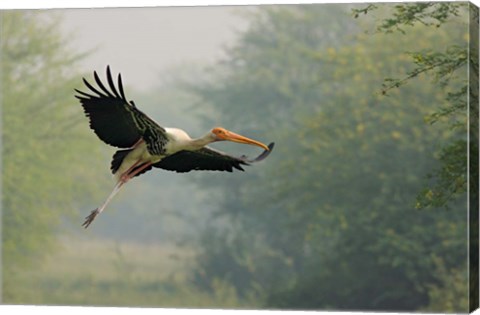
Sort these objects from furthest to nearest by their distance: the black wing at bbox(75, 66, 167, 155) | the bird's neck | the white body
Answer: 1. the white body
2. the bird's neck
3. the black wing at bbox(75, 66, 167, 155)

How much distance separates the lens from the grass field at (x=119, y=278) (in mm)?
17984

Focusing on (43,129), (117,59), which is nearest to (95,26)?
(117,59)

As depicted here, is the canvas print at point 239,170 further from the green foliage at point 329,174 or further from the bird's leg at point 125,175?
the bird's leg at point 125,175

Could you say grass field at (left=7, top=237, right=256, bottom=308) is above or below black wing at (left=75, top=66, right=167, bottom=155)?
below

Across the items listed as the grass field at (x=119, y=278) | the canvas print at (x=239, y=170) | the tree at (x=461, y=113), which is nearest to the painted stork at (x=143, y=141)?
the tree at (x=461, y=113)

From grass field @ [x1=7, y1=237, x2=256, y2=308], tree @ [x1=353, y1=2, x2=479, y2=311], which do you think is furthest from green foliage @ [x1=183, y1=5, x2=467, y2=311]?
tree @ [x1=353, y1=2, x2=479, y2=311]

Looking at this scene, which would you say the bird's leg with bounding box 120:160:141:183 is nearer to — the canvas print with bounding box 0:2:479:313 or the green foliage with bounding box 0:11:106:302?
the canvas print with bounding box 0:2:479:313

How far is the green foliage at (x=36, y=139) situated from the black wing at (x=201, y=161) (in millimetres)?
5570

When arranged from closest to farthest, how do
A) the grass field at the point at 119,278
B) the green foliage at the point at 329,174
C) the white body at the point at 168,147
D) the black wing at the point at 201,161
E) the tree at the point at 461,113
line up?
the white body at the point at 168,147 < the black wing at the point at 201,161 < the tree at the point at 461,113 < the green foliage at the point at 329,174 < the grass field at the point at 119,278

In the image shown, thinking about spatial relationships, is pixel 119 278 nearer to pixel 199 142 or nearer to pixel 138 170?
pixel 138 170

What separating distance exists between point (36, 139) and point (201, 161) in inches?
248

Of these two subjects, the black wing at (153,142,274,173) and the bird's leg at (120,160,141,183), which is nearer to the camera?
the black wing at (153,142,274,173)

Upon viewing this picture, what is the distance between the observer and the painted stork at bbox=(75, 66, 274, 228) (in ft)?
40.2

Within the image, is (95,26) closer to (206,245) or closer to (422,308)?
(206,245)
